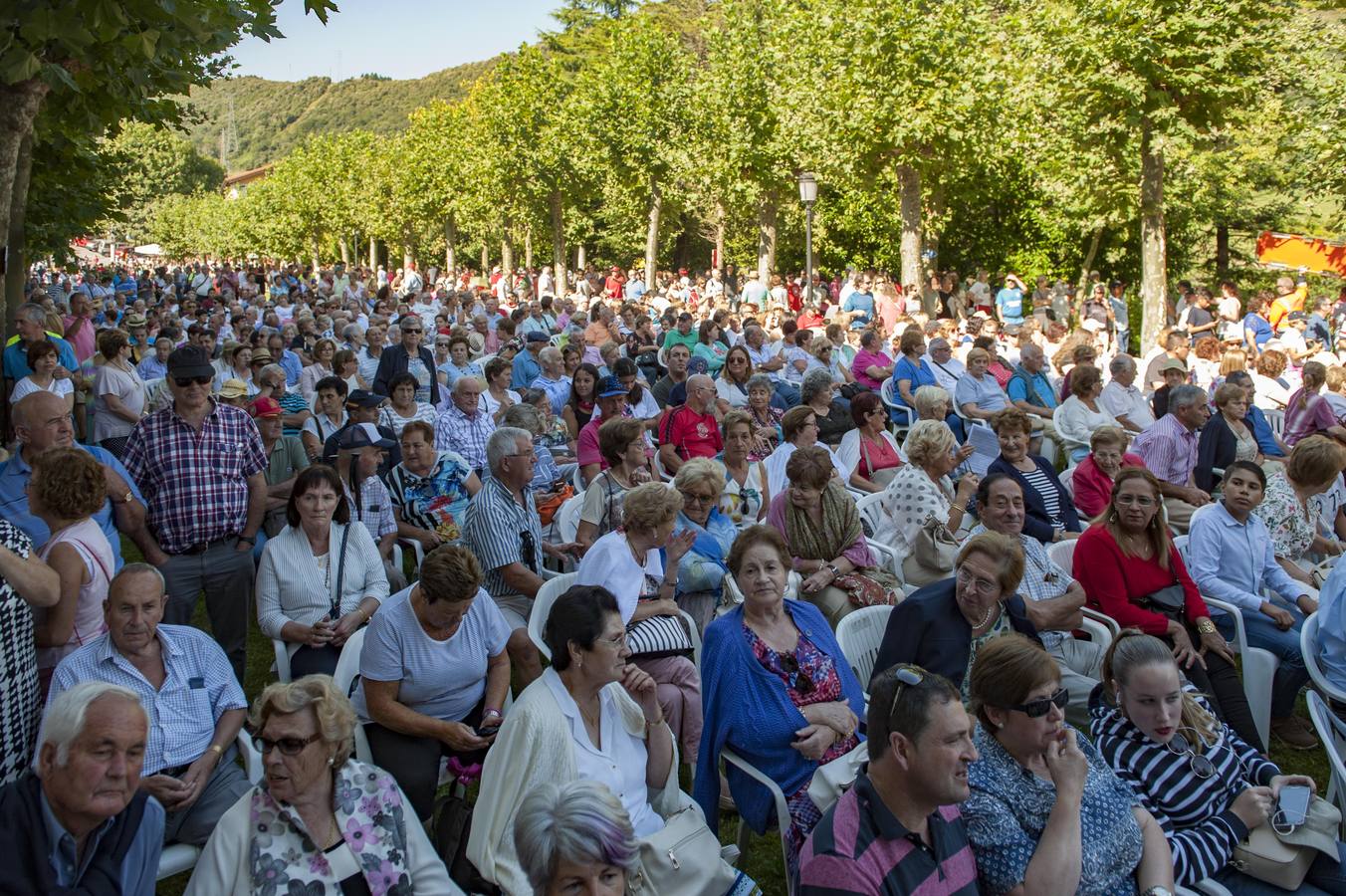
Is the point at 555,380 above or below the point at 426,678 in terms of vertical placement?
above

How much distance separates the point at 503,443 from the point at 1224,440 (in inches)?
191

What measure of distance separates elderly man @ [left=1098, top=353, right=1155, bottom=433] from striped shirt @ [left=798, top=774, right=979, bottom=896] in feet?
23.0

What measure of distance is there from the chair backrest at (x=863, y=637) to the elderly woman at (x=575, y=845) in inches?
81.3

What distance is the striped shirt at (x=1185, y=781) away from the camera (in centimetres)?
331

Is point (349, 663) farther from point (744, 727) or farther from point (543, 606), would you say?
point (744, 727)

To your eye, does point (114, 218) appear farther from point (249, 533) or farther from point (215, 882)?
point (215, 882)

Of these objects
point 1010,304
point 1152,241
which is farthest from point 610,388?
point 1152,241

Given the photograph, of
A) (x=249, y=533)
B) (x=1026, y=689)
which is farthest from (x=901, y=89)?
(x=1026, y=689)

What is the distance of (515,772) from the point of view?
3230 mm

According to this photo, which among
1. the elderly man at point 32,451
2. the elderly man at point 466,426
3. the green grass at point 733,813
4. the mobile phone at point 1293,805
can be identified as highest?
the elderly man at point 32,451

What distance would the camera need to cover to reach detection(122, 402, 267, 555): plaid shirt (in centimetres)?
503

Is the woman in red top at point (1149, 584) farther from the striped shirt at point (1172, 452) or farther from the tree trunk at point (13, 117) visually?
the tree trunk at point (13, 117)

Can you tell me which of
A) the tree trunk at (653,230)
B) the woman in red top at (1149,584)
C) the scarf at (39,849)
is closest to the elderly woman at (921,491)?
the woman in red top at (1149,584)

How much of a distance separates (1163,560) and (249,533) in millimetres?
4240
